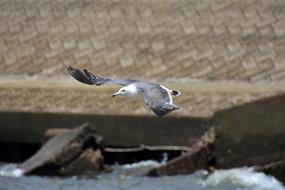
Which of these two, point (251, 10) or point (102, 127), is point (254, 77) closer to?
point (251, 10)

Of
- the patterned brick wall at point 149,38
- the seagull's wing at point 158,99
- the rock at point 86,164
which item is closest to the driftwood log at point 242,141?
the rock at point 86,164

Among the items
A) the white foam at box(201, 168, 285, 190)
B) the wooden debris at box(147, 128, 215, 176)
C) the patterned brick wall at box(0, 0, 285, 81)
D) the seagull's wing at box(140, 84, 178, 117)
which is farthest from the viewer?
the patterned brick wall at box(0, 0, 285, 81)

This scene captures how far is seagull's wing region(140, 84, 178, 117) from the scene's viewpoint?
31.9ft

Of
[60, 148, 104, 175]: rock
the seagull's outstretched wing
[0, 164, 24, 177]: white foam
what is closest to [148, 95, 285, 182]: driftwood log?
[60, 148, 104, 175]: rock

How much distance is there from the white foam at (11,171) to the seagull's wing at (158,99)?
267 inches

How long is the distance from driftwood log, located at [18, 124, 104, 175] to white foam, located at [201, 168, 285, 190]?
2.07m

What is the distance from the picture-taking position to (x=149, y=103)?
9.91 metres

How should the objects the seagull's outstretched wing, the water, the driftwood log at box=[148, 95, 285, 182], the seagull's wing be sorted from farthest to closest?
the driftwood log at box=[148, 95, 285, 182] < the water < the seagull's outstretched wing < the seagull's wing

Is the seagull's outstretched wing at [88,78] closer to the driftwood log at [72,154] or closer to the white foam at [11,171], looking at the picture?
the driftwood log at [72,154]

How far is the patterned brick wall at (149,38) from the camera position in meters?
21.1

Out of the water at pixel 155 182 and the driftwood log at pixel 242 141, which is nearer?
the water at pixel 155 182

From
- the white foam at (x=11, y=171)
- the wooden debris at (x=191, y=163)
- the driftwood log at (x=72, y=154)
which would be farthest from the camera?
the white foam at (x=11, y=171)

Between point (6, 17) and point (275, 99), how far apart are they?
9.43 metres

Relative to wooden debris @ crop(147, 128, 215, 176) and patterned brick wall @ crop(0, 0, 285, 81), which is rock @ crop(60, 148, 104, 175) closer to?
wooden debris @ crop(147, 128, 215, 176)
